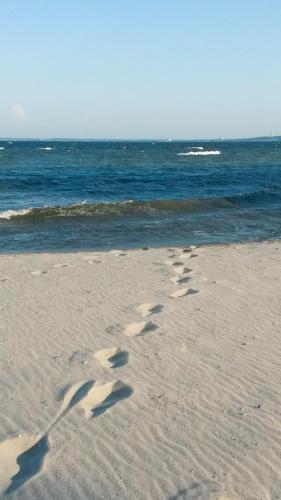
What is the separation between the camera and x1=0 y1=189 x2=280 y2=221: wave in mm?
15938

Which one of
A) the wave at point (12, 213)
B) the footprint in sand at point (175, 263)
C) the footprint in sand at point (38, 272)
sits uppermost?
the wave at point (12, 213)

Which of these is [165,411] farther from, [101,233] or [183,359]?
[101,233]

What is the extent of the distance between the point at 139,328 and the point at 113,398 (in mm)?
1528

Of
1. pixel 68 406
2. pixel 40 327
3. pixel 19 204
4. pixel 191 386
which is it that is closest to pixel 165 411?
pixel 191 386

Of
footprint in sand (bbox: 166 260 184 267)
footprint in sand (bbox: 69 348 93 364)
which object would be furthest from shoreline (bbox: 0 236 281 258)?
footprint in sand (bbox: 69 348 93 364)

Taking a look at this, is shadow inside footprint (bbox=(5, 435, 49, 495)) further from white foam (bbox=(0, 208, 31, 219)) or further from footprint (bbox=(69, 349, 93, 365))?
white foam (bbox=(0, 208, 31, 219))

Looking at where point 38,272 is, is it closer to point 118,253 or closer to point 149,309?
point 118,253

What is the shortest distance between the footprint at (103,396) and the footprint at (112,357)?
0.36 m

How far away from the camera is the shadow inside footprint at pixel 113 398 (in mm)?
3978

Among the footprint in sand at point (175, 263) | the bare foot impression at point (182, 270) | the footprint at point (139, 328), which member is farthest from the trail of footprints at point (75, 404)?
the footprint in sand at point (175, 263)

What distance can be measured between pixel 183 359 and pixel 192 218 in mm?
11188

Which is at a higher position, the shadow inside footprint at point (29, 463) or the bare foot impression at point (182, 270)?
the bare foot impression at point (182, 270)

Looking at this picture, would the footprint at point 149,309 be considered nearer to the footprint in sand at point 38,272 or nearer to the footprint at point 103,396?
the footprint at point 103,396

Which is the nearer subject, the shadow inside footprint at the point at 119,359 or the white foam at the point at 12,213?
the shadow inside footprint at the point at 119,359
